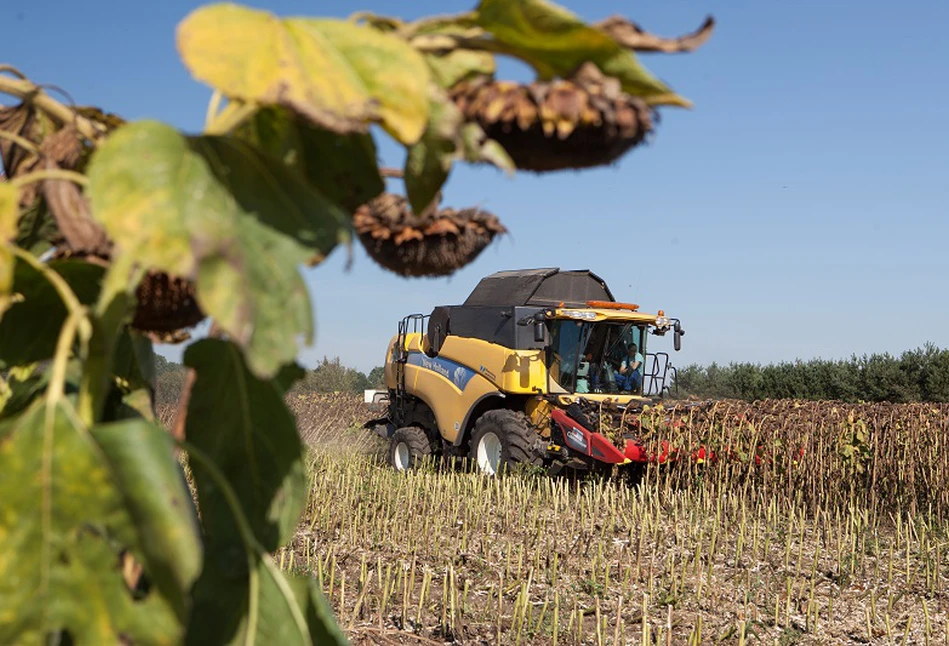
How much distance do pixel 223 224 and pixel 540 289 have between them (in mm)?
12434

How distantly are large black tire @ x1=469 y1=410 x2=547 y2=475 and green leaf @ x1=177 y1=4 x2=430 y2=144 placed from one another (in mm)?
10250

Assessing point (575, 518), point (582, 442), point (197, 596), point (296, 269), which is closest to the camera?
point (296, 269)

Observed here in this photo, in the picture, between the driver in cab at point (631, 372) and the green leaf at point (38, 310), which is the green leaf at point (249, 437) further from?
the driver in cab at point (631, 372)

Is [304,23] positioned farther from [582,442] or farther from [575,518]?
[582,442]

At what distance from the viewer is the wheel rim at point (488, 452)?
12172 mm

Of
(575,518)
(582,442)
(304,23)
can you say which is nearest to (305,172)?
(304,23)

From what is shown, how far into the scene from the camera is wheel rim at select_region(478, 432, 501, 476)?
1217cm

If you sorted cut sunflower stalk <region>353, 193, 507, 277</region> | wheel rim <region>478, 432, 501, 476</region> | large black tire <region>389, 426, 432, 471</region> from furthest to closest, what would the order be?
large black tire <region>389, 426, 432, 471</region> → wheel rim <region>478, 432, 501, 476</region> → cut sunflower stalk <region>353, 193, 507, 277</region>

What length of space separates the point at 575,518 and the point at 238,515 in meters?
8.25

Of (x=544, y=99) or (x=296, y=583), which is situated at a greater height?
(x=544, y=99)

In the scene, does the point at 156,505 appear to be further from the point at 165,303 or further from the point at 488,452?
the point at 488,452

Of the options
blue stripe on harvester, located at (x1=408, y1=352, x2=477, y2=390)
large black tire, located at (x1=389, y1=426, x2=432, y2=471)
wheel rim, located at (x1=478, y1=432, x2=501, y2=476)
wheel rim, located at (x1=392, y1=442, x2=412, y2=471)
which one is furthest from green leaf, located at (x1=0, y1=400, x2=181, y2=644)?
wheel rim, located at (x1=392, y1=442, x2=412, y2=471)

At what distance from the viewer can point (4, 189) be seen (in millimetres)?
757

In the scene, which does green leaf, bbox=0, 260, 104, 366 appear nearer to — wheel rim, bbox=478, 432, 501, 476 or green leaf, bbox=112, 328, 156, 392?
green leaf, bbox=112, 328, 156, 392
